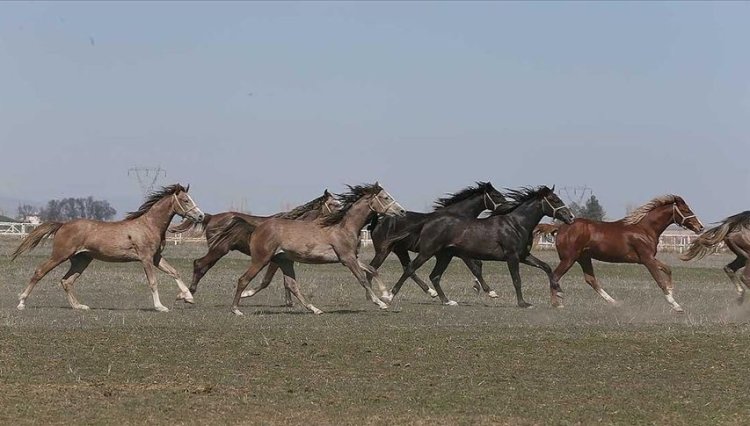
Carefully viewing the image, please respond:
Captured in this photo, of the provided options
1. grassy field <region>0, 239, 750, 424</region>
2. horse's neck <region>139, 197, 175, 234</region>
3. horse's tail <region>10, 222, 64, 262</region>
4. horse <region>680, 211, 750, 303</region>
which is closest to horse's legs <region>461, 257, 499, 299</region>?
grassy field <region>0, 239, 750, 424</region>

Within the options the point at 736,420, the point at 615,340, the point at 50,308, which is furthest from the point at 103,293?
the point at 736,420

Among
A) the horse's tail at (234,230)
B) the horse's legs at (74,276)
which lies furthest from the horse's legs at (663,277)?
the horse's legs at (74,276)

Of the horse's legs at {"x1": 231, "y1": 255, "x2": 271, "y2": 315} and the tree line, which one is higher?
the horse's legs at {"x1": 231, "y1": 255, "x2": 271, "y2": 315}

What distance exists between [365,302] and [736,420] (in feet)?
38.4

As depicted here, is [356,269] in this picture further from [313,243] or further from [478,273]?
[478,273]

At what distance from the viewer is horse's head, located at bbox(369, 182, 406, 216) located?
1922cm

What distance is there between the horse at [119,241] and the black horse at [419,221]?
13.2 ft

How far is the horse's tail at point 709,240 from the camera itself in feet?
75.3

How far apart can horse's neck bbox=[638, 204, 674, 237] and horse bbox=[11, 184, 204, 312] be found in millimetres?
8277

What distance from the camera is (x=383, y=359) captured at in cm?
1362

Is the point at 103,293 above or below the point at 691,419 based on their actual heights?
below

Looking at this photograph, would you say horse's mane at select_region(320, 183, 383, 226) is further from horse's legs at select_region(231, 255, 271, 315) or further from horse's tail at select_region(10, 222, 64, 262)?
horse's tail at select_region(10, 222, 64, 262)

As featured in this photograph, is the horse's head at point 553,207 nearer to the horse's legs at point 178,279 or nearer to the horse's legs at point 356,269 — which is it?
the horse's legs at point 356,269

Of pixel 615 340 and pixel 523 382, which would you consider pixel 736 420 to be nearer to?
pixel 523 382
